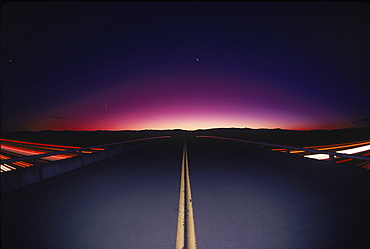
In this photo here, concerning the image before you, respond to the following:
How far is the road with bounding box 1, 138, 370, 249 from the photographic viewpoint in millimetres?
3252

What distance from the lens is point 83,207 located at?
15.6 ft

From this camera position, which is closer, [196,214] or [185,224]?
[185,224]

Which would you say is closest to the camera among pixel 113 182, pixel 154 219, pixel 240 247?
pixel 240 247

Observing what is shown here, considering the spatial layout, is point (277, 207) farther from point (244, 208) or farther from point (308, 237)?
point (308, 237)

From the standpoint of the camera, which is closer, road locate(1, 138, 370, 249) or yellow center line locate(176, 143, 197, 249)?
yellow center line locate(176, 143, 197, 249)

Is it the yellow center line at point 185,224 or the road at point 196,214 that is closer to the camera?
the yellow center line at point 185,224

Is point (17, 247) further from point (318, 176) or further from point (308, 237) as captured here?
point (318, 176)

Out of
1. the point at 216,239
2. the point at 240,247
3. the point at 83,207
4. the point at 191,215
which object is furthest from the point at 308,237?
the point at 83,207

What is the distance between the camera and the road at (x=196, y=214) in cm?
325

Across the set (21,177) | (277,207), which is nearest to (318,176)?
(277,207)

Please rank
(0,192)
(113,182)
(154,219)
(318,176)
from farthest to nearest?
(318,176), (113,182), (0,192), (154,219)

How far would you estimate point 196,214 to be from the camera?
424 centimetres

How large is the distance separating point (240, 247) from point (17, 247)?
11.9ft

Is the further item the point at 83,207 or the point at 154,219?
the point at 83,207
